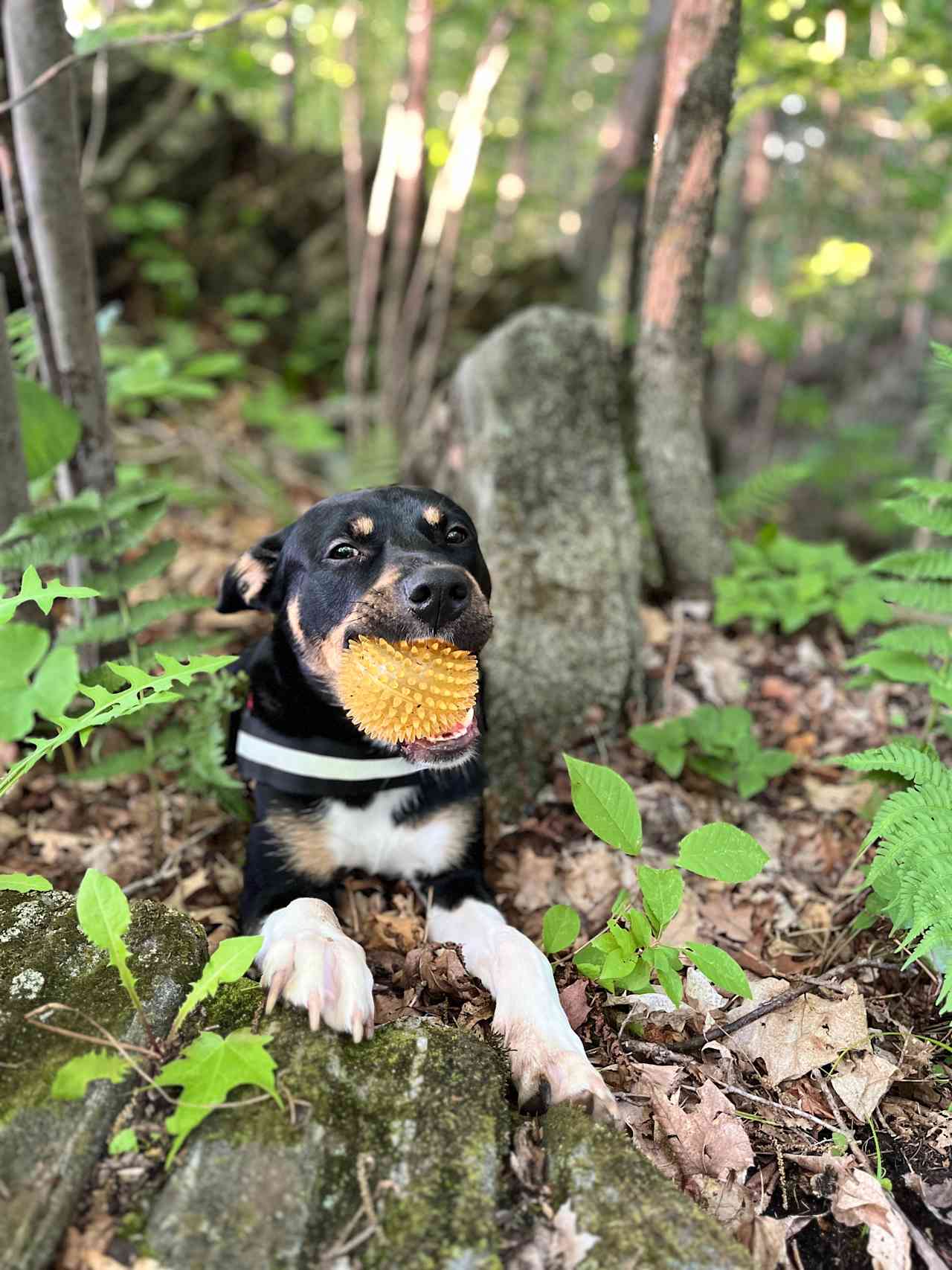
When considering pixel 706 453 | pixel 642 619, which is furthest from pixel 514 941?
pixel 706 453

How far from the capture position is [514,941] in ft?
8.29

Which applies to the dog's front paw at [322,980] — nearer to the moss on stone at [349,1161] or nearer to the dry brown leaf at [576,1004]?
the moss on stone at [349,1161]

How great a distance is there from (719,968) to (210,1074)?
1280 mm

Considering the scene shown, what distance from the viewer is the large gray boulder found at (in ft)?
13.1

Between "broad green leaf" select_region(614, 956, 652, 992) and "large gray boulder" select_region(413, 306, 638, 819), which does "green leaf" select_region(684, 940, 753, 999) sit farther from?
"large gray boulder" select_region(413, 306, 638, 819)

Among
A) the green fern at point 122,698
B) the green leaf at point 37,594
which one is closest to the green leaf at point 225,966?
the green fern at point 122,698

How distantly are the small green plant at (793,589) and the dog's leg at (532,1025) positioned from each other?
9.24ft

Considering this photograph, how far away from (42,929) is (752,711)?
11.0ft

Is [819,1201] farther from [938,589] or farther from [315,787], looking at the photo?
[938,589]

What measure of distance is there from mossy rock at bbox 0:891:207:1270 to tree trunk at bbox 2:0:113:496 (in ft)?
7.43

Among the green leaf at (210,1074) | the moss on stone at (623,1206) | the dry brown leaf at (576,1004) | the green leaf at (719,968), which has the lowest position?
the dry brown leaf at (576,1004)

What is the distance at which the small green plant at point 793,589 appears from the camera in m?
4.73

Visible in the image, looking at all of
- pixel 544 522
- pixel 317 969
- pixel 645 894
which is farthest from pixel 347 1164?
pixel 544 522

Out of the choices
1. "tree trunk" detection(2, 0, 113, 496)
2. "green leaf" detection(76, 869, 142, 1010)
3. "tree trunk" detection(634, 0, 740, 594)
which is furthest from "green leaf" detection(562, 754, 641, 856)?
"tree trunk" detection(634, 0, 740, 594)
